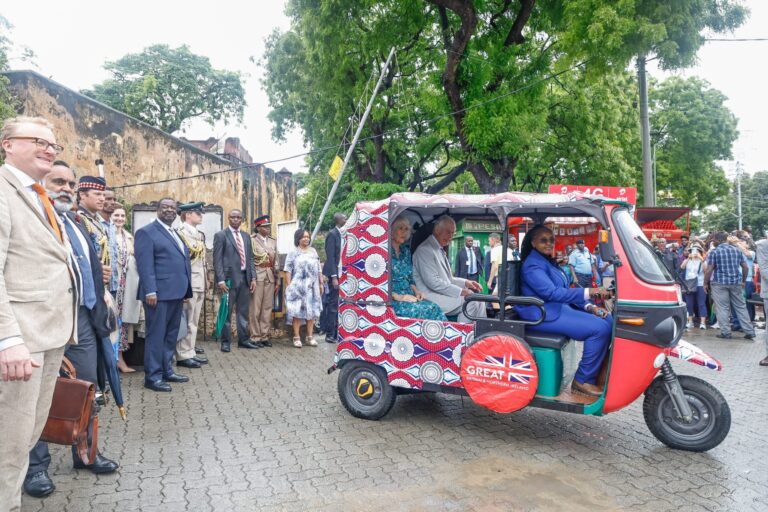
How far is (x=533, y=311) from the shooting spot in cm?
508

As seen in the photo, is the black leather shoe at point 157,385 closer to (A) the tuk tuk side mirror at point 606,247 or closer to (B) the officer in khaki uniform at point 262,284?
(B) the officer in khaki uniform at point 262,284

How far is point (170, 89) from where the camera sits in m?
38.5

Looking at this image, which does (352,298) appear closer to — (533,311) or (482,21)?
(533,311)

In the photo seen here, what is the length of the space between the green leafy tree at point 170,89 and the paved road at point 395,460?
34.2m

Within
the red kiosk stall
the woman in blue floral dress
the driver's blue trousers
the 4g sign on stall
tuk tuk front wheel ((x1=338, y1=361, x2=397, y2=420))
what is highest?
the 4g sign on stall

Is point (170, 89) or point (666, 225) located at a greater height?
point (170, 89)

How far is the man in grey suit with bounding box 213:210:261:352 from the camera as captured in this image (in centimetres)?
888

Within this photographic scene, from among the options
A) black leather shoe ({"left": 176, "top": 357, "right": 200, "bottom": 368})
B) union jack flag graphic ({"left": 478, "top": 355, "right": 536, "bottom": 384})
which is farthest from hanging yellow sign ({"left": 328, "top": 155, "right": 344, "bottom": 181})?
union jack flag graphic ({"left": 478, "top": 355, "right": 536, "bottom": 384})

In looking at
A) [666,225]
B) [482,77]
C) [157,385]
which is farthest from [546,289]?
[666,225]

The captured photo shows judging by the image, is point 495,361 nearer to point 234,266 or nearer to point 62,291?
point 62,291

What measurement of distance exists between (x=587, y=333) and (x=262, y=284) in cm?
618

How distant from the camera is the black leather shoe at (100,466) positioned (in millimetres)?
4181

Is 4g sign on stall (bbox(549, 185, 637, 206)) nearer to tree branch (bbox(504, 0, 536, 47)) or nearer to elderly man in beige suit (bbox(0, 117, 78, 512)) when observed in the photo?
tree branch (bbox(504, 0, 536, 47))

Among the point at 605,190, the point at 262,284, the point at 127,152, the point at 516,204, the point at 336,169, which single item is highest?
the point at 127,152
